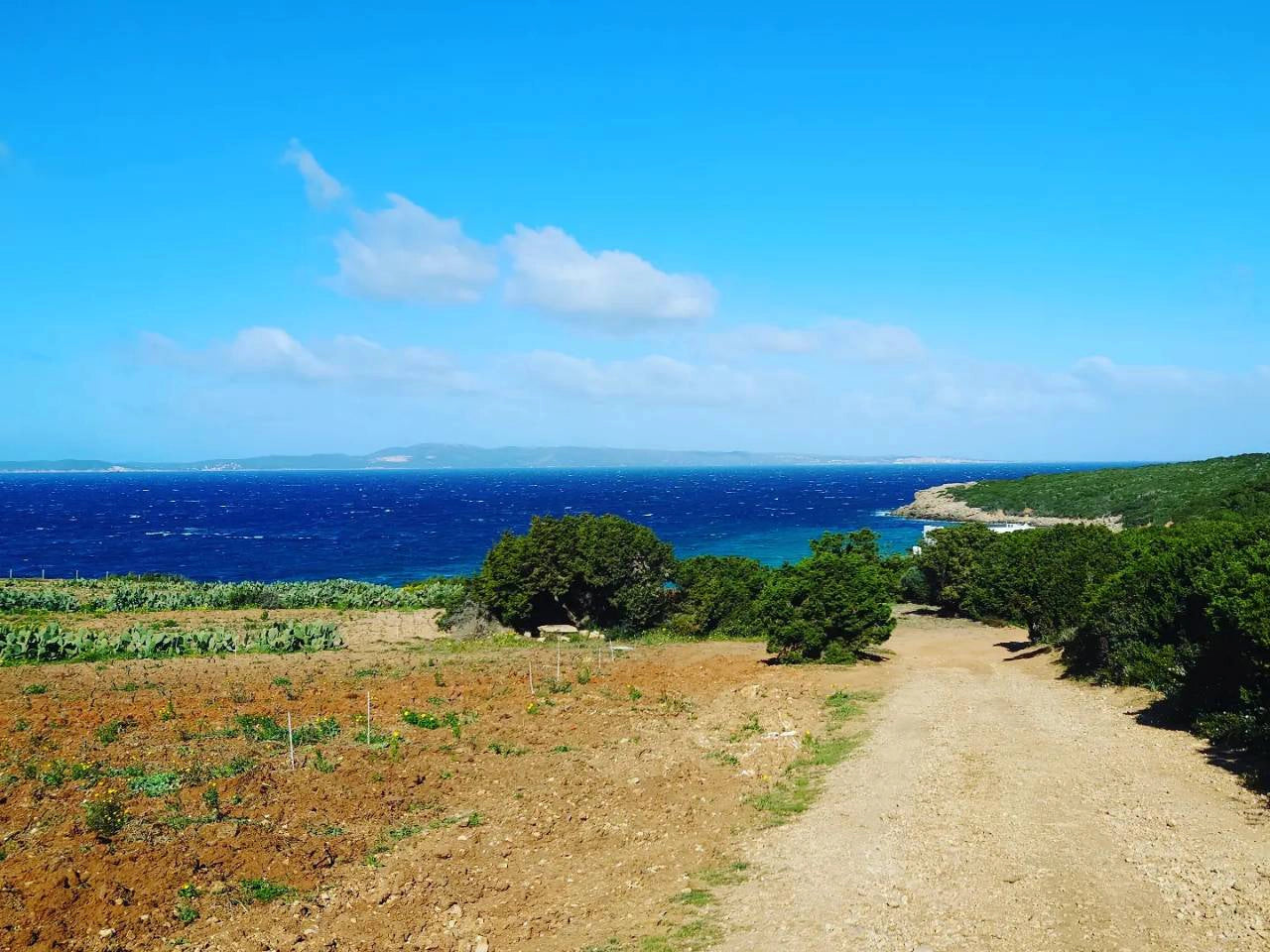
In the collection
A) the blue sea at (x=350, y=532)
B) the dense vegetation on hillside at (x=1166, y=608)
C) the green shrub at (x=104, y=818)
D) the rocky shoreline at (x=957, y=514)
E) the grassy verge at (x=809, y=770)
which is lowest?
the blue sea at (x=350, y=532)

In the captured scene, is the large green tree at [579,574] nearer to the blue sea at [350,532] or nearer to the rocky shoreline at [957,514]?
→ the blue sea at [350,532]

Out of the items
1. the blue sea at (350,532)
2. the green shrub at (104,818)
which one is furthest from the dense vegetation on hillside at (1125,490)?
the green shrub at (104,818)

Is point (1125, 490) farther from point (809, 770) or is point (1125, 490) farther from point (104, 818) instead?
point (104, 818)

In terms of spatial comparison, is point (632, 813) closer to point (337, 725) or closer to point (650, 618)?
point (337, 725)

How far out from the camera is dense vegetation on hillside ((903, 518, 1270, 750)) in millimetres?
16266

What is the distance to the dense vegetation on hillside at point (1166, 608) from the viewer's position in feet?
53.4

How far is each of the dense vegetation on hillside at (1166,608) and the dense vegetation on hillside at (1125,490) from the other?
69.7 metres

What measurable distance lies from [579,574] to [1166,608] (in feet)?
86.9

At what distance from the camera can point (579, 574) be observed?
4128 cm

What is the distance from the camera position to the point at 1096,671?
25.1m

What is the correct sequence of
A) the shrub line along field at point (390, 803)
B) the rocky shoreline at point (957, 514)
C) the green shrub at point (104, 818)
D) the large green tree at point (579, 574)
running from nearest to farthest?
the shrub line along field at point (390, 803)
the green shrub at point (104, 818)
the large green tree at point (579, 574)
the rocky shoreline at point (957, 514)

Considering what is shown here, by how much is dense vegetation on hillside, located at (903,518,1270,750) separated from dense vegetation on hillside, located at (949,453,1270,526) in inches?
2744

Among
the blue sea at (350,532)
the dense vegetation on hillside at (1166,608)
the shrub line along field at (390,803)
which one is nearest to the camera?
the shrub line along field at (390,803)

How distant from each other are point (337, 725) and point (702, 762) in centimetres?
902
